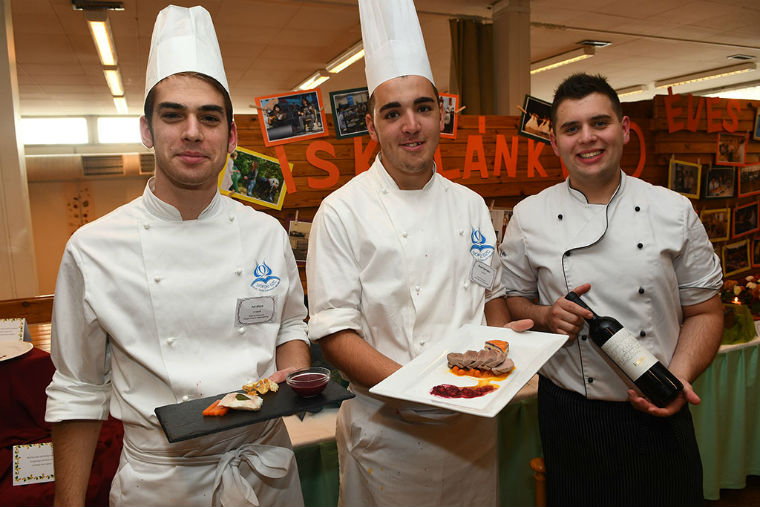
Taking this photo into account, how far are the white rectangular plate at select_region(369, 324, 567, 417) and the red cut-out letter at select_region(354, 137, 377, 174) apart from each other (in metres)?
1.71

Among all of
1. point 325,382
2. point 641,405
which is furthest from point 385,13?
point 641,405

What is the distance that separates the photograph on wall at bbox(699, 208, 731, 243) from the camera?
4.27 metres

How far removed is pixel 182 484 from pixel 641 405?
1300 mm

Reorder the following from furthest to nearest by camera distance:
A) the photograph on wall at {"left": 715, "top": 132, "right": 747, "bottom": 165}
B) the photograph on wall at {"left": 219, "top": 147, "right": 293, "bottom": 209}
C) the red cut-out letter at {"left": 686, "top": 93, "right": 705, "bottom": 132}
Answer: the photograph on wall at {"left": 715, "top": 132, "right": 747, "bottom": 165} < the red cut-out letter at {"left": 686, "top": 93, "right": 705, "bottom": 132} < the photograph on wall at {"left": 219, "top": 147, "right": 293, "bottom": 209}

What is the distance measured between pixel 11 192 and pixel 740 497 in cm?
593

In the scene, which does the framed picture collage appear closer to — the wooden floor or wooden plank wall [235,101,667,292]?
wooden plank wall [235,101,667,292]

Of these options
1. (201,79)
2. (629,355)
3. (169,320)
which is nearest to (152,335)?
(169,320)

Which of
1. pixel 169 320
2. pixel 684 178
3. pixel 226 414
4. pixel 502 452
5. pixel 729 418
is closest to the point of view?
pixel 226 414

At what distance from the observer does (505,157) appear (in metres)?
3.54

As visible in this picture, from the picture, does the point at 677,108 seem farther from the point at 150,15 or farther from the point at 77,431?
the point at 150,15

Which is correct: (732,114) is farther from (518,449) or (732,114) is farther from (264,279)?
(264,279)

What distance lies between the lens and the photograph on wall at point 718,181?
427 cm

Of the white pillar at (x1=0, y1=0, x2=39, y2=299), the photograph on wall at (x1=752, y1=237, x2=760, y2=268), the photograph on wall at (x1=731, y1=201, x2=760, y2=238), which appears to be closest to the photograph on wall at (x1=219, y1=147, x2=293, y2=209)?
the white pillar at (x1=0, y1=0, x2=39, y2=299)

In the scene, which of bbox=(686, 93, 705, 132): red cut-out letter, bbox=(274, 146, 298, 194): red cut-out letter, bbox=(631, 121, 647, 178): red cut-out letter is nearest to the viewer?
bbox=(274, 146, 298, 194): red cut-out letter
